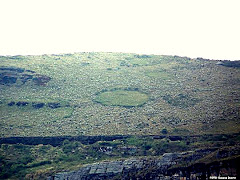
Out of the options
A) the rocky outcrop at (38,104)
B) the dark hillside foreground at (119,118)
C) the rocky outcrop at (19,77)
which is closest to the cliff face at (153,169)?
the dark hillside foreground at (119,118)

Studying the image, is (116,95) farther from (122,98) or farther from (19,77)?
(19,77)

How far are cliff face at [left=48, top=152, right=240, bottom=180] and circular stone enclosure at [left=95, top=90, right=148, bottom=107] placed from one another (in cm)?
2008

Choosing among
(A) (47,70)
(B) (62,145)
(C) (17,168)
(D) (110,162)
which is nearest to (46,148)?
(B) (62,145)

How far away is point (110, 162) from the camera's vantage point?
43719 mm

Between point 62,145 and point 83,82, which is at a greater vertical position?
point 83,82

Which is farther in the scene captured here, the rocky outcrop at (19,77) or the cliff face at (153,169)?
the rocky outcrop at (19,77)

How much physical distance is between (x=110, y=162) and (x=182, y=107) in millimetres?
20238

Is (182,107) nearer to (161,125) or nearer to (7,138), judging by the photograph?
(161,125)

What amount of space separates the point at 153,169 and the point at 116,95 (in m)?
28.0

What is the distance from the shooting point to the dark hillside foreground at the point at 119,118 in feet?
138

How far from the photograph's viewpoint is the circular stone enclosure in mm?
63031

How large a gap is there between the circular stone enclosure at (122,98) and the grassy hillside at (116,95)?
0.17m

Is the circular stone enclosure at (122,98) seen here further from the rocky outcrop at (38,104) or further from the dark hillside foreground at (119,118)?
the rocky outcrop at (38,104)

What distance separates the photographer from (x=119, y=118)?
57438 millimetres
